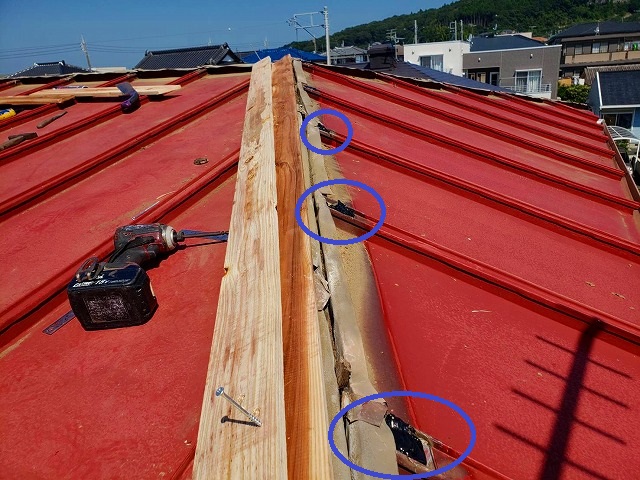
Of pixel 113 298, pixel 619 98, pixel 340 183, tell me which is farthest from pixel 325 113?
pixel 619 98

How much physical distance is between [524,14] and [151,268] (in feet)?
423

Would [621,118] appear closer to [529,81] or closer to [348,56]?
[529,81]

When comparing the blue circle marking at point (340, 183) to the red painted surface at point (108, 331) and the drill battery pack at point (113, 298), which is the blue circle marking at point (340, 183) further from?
the drill battery pack at point (113, 298)

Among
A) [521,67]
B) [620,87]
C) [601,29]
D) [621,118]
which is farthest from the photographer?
[601,29]

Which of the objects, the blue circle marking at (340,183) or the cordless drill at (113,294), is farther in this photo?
the blue circle marking at (340,183)

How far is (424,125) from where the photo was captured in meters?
4.18

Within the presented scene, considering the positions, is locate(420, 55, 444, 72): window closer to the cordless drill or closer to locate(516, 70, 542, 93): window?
locate(516, 70, 542, 93): window

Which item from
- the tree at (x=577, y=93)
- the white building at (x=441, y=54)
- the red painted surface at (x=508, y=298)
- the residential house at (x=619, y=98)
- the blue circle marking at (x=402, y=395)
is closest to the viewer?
the blue circle marking at (x=402, y=395)

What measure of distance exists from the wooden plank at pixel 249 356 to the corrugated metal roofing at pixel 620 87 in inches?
1214

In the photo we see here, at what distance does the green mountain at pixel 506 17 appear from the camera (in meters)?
90.9

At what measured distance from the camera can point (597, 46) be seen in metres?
49.2

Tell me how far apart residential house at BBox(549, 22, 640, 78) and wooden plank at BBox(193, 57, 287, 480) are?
56479 millimetres

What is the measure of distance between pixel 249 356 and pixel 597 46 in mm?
61764

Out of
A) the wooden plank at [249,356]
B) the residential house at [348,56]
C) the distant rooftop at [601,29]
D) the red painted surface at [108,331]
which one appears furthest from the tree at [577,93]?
the wooden plank at [249,356]
